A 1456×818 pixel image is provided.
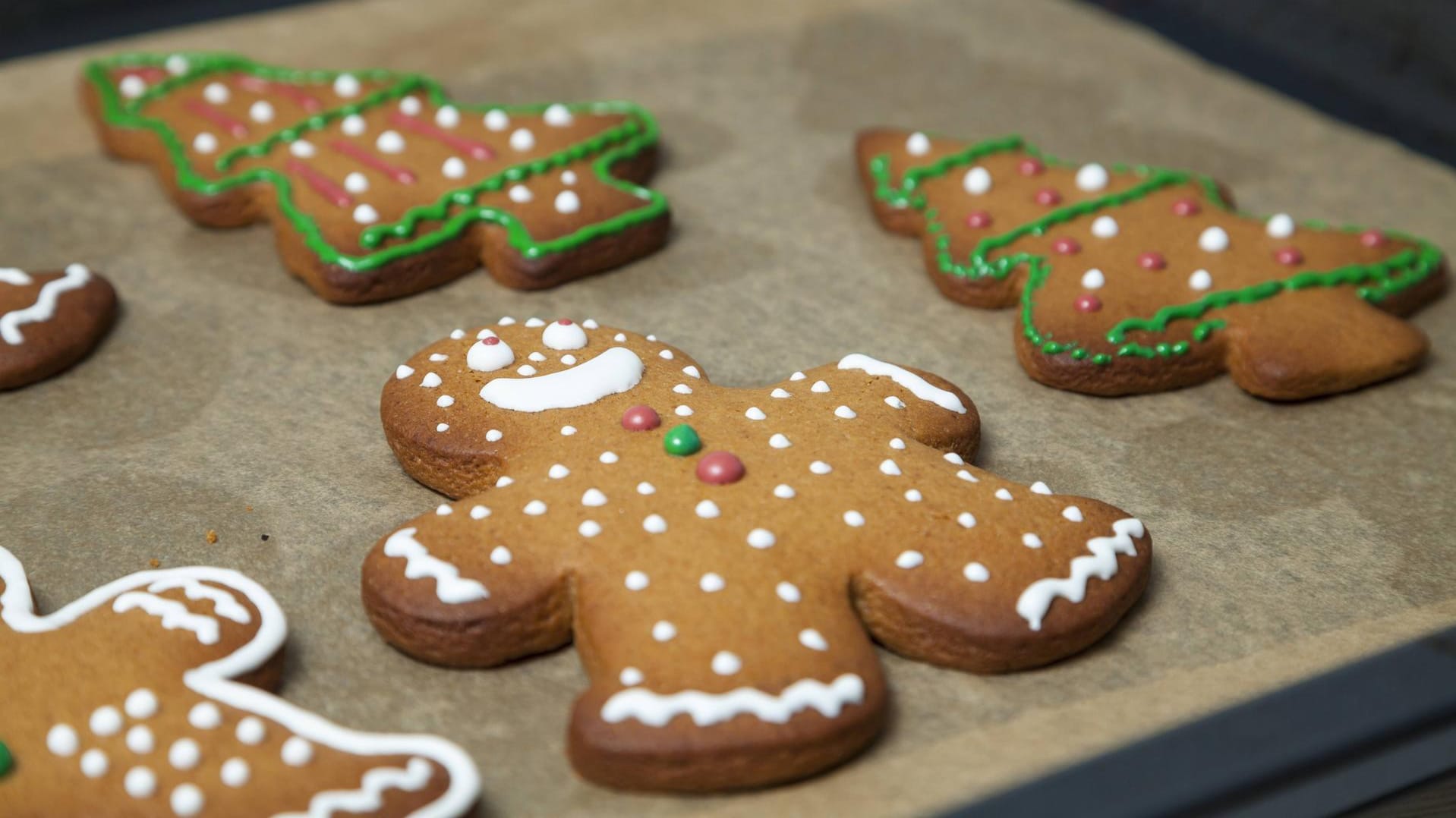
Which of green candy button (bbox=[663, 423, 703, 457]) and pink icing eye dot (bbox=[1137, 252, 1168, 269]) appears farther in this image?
pink icing eye dot (bbox=[1137, 252, 1168, 269])

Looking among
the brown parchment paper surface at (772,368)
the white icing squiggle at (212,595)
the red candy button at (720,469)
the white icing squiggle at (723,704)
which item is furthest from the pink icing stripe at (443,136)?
the white icing squiggle at (723,704)

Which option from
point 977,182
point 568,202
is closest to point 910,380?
point 977,182

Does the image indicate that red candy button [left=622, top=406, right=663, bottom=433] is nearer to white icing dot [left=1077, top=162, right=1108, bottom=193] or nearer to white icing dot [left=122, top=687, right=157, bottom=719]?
white icing dot [left=122, top=687, right=157, bottom=719]

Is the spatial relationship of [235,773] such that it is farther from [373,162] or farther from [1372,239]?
[1372,239]

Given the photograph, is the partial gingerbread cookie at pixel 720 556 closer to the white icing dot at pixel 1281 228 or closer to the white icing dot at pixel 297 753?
the white icing dot at pixel 297 753

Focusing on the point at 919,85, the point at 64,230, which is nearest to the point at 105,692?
the point at 64,230

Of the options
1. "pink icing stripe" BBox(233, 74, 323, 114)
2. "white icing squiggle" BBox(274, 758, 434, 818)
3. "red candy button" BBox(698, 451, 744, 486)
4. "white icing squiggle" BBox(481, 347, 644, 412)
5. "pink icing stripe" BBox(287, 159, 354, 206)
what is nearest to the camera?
"white icing squiggle" BBox(274, 758, 434, 818)

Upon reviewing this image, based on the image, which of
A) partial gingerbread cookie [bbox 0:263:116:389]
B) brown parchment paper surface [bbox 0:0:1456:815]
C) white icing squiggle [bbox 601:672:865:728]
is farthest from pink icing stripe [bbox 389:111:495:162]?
white icing squiggle [bbox 601:672:865:728]
